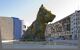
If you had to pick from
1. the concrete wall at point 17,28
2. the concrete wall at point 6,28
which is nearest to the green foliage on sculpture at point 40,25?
the concrete wall at point 17,28

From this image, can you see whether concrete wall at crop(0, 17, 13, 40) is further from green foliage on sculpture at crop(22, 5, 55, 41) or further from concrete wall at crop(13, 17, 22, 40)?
green foliage on sculpture at crop(22, 5, 55, 41)

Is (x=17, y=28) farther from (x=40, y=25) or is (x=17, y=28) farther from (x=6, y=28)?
(x=40, y=25)

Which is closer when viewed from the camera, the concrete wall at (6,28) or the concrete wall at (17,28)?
the concrete wall at (6,28)

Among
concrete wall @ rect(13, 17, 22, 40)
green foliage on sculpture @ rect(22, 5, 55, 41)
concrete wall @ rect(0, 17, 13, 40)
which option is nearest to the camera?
concrete wall @ rect(0, 17, 13, 40)

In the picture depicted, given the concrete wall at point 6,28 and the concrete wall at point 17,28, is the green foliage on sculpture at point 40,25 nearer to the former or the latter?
the concrete wall at point 17,28

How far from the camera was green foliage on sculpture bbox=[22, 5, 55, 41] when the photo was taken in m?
5.22

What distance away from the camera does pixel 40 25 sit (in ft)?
17.5

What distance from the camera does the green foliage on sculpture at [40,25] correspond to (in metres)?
5.22

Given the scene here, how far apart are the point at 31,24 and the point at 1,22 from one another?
83 centimetres

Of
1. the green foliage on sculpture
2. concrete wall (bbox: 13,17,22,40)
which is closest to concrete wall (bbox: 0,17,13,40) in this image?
concrete wall (bbox: 13,17,22,40)

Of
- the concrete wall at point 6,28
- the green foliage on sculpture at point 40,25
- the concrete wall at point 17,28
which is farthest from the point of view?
the concrete wall at point 17,28

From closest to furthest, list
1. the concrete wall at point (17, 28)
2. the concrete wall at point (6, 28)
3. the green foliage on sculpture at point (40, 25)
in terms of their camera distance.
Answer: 1. the concrete wall at point (6, 28)
2. the green foliage on sculpture at point (40, 25)
3. the concrete wall at point (17, 28)

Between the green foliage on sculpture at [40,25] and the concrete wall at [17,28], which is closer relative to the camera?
the green foliage on sculpture at [40,25]

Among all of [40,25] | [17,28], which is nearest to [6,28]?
[17,28]
